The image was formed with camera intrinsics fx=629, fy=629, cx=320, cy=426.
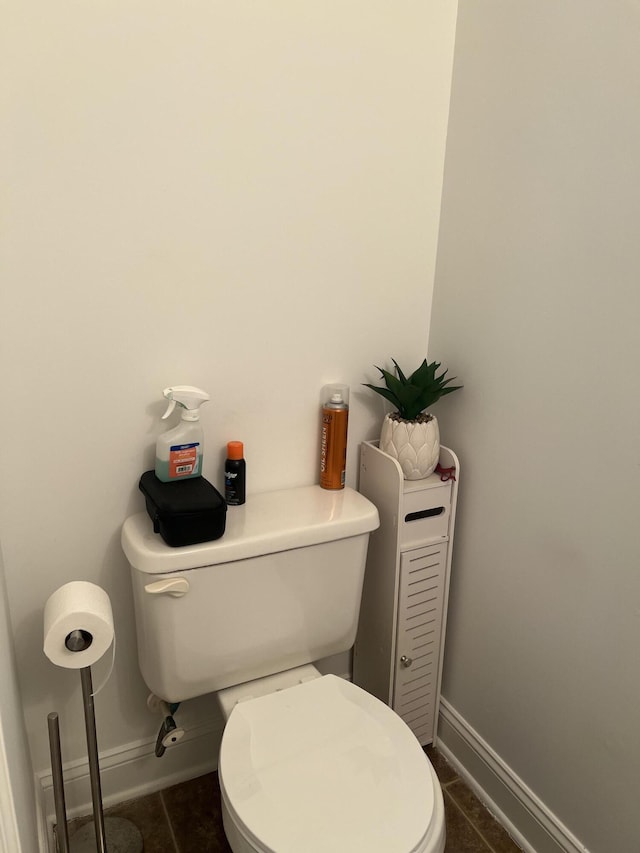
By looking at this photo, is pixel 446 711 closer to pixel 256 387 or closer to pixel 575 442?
pixel 575 442

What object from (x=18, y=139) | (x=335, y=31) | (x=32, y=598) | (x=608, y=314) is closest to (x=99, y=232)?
(x=18, y=139)

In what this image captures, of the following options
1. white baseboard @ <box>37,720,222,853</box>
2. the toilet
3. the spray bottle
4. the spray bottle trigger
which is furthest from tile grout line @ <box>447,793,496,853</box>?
the spray bottle trigger

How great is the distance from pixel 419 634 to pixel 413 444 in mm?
467

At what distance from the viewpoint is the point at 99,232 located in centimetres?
111

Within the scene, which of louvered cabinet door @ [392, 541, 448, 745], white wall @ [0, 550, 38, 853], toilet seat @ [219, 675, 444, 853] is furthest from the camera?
louvered cabinet door @ [392, 541, 448, 745]

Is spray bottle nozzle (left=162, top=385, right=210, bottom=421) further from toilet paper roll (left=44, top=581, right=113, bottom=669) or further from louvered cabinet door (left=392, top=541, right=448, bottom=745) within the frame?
louvered cabinet door (left=392, top=541, right=448, bottom=745)

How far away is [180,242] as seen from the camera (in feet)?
3.85

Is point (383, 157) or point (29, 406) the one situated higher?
point (383, 157)

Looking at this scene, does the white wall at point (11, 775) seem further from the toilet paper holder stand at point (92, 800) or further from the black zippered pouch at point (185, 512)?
the black zippered pouch at point (185, 512)

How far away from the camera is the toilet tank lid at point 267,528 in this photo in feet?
3.70

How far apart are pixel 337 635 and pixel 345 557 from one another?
0.20 meters

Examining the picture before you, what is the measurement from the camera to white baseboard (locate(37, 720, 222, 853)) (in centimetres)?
135

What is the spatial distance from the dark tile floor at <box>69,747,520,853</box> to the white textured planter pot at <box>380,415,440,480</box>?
78 cm

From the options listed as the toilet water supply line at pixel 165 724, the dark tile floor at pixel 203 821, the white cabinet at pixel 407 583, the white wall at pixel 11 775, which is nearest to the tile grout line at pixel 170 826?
the dark tile floor at pixel 203 821
